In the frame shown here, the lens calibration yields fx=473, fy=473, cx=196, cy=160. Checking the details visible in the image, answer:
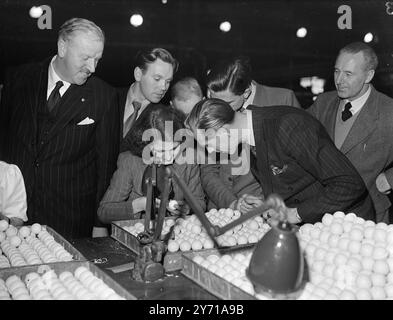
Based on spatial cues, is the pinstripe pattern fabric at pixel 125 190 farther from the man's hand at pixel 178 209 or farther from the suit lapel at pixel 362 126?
the suit lapel at pixel 362 126

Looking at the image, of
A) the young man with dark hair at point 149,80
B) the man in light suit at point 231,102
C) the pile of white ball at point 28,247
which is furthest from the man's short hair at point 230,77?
the pile of white ball at point 28,247

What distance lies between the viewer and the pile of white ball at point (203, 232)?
2336mm

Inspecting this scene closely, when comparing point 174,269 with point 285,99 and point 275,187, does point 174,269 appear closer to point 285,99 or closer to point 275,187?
point 275,187

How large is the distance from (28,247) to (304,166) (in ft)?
5.08

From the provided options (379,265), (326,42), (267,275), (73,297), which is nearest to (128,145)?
(73,297)

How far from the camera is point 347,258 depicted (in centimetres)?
208

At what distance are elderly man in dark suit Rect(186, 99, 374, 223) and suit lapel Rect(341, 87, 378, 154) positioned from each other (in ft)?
2.75

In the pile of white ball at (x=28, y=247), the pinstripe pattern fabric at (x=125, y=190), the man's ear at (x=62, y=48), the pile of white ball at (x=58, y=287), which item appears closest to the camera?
the pile of white ball at (x=58, y=287)

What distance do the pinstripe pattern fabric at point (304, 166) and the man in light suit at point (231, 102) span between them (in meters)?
0.28

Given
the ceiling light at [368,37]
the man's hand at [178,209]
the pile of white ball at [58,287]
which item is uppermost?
the ceiling light at [368,37]

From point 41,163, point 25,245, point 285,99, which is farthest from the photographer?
point 285,99

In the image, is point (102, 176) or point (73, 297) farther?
point (102, 176)
